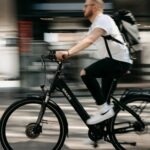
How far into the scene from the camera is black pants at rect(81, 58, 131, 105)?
5.67 metres

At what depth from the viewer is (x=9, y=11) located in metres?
10.4

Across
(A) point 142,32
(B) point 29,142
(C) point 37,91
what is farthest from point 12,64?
(B) point 29,142

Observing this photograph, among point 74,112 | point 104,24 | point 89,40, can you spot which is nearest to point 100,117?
point 89,40

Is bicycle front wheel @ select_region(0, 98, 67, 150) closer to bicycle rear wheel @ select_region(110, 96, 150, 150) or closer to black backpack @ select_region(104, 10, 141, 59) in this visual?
bicycle rear wheel @ select_region(110, 96, 150, 150)

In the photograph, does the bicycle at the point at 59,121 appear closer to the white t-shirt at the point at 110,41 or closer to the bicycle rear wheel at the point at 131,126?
the bicycle rear wheel at the point at 131,126

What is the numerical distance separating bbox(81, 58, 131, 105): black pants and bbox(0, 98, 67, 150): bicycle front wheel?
40 cm

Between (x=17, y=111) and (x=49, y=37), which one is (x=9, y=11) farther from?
(x=17, y=111)

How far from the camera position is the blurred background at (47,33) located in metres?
10.2

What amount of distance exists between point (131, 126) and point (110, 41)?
93 cm

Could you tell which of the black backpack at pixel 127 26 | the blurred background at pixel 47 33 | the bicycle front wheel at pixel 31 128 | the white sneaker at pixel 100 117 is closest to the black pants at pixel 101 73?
the white sneaker at pixel 100 117

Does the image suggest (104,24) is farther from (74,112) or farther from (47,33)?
(47,33)

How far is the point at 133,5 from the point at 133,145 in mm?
4848

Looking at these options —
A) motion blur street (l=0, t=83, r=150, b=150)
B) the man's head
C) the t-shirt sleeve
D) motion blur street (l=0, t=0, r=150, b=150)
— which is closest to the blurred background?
motion blur street (l=0, t=0, r=150, b=150)

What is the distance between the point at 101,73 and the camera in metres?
5.72
